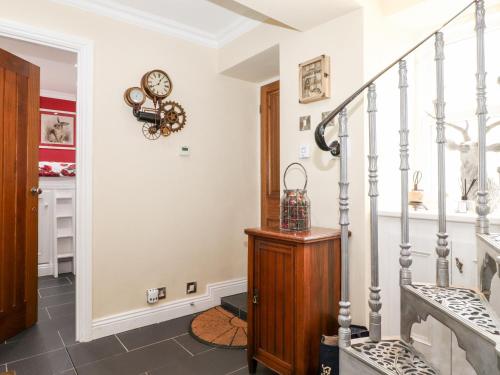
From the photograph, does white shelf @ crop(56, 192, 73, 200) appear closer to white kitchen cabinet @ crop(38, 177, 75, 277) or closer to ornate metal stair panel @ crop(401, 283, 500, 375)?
white kitchen cabinet @ crop(38, 177, 75, 277)

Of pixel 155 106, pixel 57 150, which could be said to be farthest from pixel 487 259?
pixel 57 150

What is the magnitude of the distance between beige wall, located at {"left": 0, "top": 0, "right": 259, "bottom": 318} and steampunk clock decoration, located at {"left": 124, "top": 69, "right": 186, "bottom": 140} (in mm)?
68

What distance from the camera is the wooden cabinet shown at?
5.91 feet

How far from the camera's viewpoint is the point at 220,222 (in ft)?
10.9

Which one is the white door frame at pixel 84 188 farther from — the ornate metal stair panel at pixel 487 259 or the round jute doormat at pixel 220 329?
the ornate metal stair panel at pixel 487 259

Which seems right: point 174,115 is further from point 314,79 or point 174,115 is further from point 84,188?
point 314,79

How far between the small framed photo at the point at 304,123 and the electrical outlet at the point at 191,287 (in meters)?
1.75

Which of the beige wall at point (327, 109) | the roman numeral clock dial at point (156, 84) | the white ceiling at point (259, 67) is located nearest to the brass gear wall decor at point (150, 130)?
the roman numeral clock dial at point (156, 84)

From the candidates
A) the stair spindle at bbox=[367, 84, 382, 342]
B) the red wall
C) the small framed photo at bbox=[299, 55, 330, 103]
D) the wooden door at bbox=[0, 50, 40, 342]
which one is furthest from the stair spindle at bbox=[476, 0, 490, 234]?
the red wall

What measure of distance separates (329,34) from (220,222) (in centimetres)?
195

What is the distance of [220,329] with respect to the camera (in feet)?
8.82

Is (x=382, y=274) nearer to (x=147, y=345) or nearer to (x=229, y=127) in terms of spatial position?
(x=147, y=345)

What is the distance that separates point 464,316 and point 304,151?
1.49m

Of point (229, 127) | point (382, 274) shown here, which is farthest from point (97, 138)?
point (382, 274)
